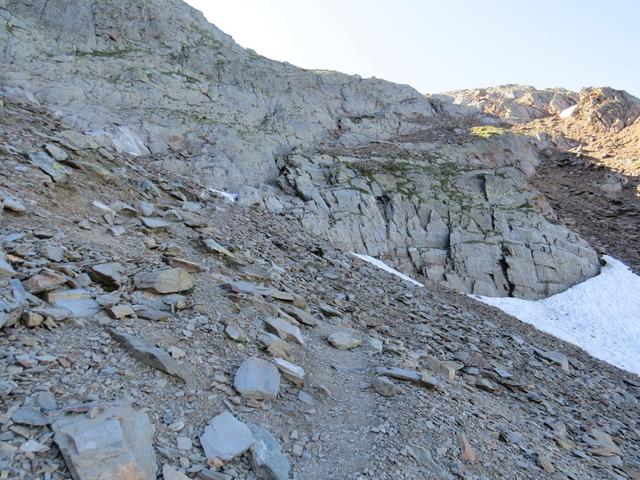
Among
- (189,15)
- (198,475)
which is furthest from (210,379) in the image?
(189,15)

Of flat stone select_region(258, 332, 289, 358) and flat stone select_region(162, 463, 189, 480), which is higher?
flat stone select_region(162, 463, 189, 480)

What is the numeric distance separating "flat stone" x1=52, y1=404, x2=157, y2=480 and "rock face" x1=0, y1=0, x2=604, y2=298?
13.4 meters

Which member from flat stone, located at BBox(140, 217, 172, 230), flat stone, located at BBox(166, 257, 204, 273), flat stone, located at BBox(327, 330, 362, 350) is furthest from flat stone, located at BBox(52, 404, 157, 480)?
flat stone, located at BBox(140, 217, 172, 230)

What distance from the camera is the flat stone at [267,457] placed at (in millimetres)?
5277

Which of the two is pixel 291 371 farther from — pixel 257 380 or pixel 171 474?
pixel 171 474

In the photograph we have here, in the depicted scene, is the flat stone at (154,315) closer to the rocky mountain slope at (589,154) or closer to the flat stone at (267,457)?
the flat stone at (267,457)

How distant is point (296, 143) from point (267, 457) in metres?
29.5

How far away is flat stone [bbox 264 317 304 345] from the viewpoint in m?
9.04

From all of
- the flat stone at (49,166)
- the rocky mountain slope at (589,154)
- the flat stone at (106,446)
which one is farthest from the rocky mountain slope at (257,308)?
the rocky mountain slope at (589,154)

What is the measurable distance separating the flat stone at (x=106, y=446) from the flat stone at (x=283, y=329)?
420 centimetres

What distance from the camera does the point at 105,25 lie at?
35.8 metres

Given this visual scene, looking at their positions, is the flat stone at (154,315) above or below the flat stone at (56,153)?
below

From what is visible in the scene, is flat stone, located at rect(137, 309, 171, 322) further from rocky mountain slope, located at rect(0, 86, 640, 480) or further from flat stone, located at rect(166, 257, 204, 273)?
flat stone, located at rect(166, 257, 204, 273)

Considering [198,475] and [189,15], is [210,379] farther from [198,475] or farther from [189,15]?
[189,15]
